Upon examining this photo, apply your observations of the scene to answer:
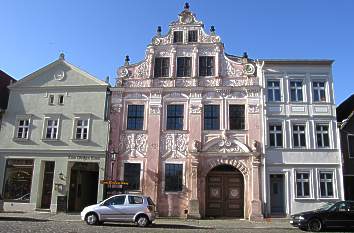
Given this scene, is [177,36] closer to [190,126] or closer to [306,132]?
[190,126]

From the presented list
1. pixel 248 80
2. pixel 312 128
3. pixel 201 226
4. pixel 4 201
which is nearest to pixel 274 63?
pixel 248 80

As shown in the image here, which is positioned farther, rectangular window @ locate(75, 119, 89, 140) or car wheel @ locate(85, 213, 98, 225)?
rectangular window @ locate(75, 119, 89, 140)

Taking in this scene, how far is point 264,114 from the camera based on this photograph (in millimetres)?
27109

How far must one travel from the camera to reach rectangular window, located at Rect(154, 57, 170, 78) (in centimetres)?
2905

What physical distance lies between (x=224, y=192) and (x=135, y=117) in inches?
330

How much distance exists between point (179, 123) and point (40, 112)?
35.3 ft

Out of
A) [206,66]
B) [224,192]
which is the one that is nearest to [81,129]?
[206,66]

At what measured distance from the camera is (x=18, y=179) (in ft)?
94.5

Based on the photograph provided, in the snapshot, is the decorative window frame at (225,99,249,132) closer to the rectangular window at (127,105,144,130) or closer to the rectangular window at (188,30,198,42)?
the rectangular window at (188,30,198,42)

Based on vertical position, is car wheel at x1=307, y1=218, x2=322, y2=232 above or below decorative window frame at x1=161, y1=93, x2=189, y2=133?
below

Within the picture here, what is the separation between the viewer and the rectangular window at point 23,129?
29331 mm

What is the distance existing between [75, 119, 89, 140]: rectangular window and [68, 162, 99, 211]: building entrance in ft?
6.88

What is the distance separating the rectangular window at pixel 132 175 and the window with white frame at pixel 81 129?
12.7 ft

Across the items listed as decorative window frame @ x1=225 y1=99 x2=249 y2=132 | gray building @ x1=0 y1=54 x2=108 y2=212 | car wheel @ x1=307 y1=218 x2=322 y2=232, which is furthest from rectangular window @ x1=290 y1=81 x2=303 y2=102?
gray building @ x1=0 y1=54 x2=108 y2=212
